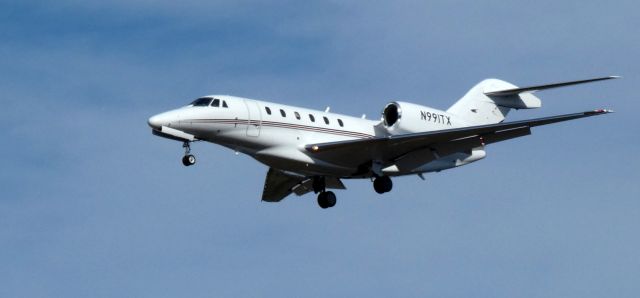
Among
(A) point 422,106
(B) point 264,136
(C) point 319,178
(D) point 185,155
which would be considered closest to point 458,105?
(A) point 422,106

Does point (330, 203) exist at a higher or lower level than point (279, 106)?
lower

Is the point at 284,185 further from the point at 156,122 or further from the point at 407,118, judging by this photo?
the point at 156,122

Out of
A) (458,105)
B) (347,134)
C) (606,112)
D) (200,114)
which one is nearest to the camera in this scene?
(606,112)

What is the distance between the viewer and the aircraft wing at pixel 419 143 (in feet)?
91.4

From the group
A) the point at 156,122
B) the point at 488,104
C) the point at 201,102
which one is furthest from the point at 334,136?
the point at 488,104

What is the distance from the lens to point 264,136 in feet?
90.9

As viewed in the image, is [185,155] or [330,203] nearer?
[185,155]

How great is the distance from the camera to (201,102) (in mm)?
27438

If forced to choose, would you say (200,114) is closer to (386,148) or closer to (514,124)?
(386,148)

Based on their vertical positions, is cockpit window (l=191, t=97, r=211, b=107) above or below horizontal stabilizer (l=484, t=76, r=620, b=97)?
above

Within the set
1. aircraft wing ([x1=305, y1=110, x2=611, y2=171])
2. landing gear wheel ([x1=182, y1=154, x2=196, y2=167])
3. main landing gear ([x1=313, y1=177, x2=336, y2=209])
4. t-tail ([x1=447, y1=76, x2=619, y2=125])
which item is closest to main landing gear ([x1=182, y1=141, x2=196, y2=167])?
landing gear wheel ([x1=182, y1=154, x2=196, y2=167])

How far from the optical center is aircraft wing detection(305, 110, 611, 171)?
2784 centimetres

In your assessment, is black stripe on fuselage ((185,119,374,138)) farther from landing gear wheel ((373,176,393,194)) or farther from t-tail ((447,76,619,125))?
t-tail ((447,76,619,125))

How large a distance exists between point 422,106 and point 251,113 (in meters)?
4.64
